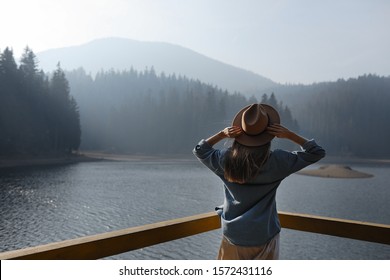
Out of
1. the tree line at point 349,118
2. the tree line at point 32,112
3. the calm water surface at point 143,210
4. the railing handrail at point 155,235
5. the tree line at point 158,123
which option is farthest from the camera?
the tree line at point 349,118

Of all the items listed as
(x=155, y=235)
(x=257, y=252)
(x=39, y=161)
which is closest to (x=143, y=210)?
(x=155, y=235)

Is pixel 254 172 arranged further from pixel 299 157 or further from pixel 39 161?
pixel 39 161

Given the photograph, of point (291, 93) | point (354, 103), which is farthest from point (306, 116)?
point (291, 93)

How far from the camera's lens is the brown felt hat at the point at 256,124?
170 centimetres

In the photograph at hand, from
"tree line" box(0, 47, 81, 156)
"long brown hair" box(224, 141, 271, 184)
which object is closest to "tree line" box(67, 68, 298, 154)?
"tree line" box(0, 47, 81, 156)

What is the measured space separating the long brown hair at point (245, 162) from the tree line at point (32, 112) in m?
41.4

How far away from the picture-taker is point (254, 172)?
5.40ft

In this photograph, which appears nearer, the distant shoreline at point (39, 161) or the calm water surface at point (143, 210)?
the calm water surface at point (143, 210)

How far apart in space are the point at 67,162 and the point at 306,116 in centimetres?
8644

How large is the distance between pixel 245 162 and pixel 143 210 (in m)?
16.9

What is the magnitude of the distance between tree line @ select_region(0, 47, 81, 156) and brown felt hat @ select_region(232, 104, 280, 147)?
1632 inches

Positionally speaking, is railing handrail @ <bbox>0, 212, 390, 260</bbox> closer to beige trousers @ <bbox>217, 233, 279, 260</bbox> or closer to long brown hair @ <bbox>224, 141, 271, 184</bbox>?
beige trousers @ <bbox>217, 233, 279, 260</bbox>

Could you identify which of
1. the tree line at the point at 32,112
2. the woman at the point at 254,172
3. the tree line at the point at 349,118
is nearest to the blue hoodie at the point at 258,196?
the woman at the point at 254,172

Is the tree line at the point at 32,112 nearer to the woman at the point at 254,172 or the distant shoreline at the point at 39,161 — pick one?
the distant shoreline at the point at 39,161
